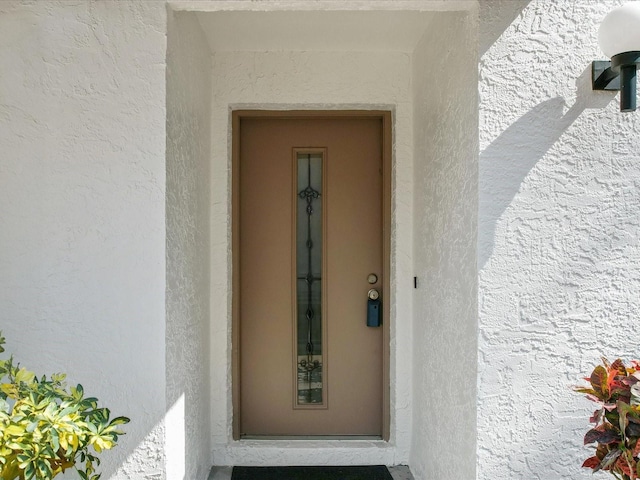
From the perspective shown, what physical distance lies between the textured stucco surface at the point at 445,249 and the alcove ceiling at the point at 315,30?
0.14 meters

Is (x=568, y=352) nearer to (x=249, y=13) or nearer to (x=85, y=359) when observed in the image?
(x=85, y=359)

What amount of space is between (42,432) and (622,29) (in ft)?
8.41

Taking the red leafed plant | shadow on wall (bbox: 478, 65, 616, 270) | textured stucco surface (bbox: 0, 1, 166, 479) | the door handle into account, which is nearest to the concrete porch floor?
the door handle

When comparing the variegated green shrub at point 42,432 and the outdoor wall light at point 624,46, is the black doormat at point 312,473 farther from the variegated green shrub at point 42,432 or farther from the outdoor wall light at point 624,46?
the outdoor wall light at point 624,46

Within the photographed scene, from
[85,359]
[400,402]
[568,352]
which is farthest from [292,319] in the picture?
[568,352]

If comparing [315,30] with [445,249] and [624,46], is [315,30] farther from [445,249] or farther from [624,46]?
[624,46]

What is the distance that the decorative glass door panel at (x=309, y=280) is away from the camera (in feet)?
12.5

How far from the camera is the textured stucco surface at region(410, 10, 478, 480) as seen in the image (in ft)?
8.41

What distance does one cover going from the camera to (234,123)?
368 centimetres

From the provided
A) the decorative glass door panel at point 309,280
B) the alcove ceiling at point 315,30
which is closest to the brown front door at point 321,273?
the decorative glass door panel at point 309,280

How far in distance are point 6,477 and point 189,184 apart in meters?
1.64

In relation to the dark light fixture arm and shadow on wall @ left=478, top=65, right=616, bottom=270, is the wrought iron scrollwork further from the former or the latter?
the dark light fixture arm

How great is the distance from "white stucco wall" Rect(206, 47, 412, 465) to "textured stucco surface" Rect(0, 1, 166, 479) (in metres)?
1.09

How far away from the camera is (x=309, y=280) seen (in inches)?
151
